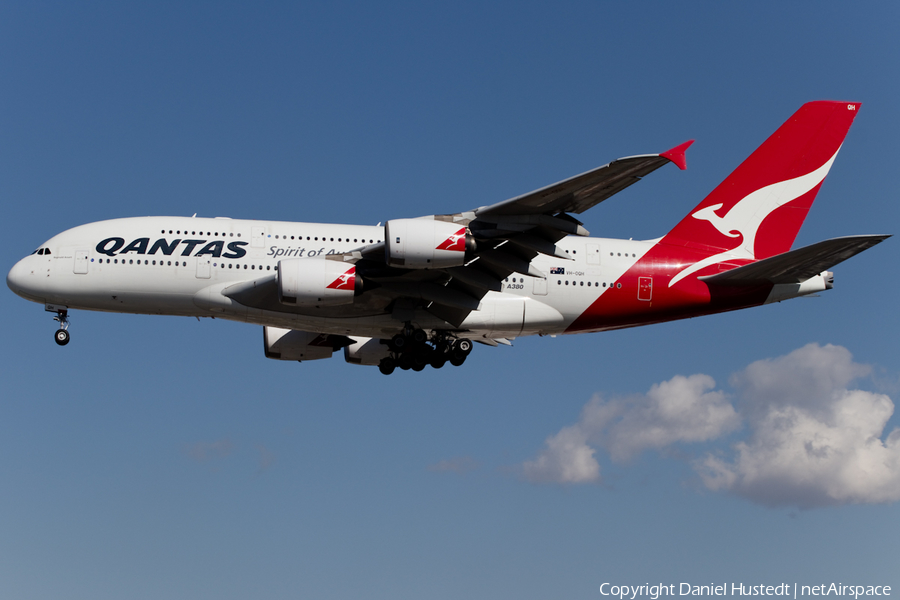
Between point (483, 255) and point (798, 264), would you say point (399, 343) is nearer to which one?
point (483, 255)

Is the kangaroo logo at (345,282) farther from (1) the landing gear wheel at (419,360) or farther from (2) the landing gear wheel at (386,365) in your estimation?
(2) the landing gear wheel at (386,365)

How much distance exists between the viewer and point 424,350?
2789 centimetres

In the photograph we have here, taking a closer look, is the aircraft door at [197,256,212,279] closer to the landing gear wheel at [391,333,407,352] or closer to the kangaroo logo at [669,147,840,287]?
the landing gear wheel at [391,333,407,352]

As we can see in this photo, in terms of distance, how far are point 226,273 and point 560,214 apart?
9974 millimetres

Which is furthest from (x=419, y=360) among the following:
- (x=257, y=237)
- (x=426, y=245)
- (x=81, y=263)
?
(x=81, y=263)

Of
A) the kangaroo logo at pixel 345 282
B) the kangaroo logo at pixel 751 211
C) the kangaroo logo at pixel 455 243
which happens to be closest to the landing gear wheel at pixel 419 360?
the kangaroo logo at pixel 345 282

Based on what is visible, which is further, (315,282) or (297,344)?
(297,344)

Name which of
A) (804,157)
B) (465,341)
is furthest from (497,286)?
(804,157)

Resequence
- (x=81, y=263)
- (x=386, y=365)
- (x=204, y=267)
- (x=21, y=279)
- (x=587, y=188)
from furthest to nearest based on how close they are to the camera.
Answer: (x=386, y=365), (x=21, y=279), (x=81, y=263), (x=204, y=267), (x=587, y=188)

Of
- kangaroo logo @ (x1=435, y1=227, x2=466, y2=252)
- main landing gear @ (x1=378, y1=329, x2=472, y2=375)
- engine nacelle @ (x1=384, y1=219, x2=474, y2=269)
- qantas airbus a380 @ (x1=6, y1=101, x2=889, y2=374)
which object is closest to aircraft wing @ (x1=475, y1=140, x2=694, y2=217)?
qantas airbus a380 @ (x1=6, y1=101, x2=889, y2=374)

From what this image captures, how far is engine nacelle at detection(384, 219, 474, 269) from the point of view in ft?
75.4

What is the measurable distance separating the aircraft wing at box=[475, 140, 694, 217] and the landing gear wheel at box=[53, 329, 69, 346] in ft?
45.8

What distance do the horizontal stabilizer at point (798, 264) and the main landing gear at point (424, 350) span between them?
26.3ft

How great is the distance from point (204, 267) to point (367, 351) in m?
8.23
